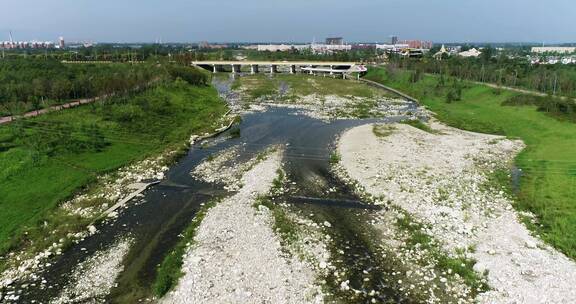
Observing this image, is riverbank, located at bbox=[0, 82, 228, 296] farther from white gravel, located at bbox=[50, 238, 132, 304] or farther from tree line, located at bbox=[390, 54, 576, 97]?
tree line, located at bbox=[390, 54, 576, 97]

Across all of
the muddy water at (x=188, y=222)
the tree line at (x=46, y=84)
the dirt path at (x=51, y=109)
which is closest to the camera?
the muddy water at (x=188, y=222)

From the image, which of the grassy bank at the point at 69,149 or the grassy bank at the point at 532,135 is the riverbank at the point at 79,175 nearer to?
the grassy bank at the point at 69,149

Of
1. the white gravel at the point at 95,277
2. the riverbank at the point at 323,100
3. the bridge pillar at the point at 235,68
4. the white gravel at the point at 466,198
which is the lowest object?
the white gravel at the point at 95,277

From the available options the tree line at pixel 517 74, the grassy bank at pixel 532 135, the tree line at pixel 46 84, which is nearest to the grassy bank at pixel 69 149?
the tree line at pixel 46 84

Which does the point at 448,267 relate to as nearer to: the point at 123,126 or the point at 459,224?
the point at 459,224

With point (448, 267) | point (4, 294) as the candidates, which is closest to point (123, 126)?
point (4, 294)

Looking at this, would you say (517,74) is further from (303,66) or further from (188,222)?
(303,66)
